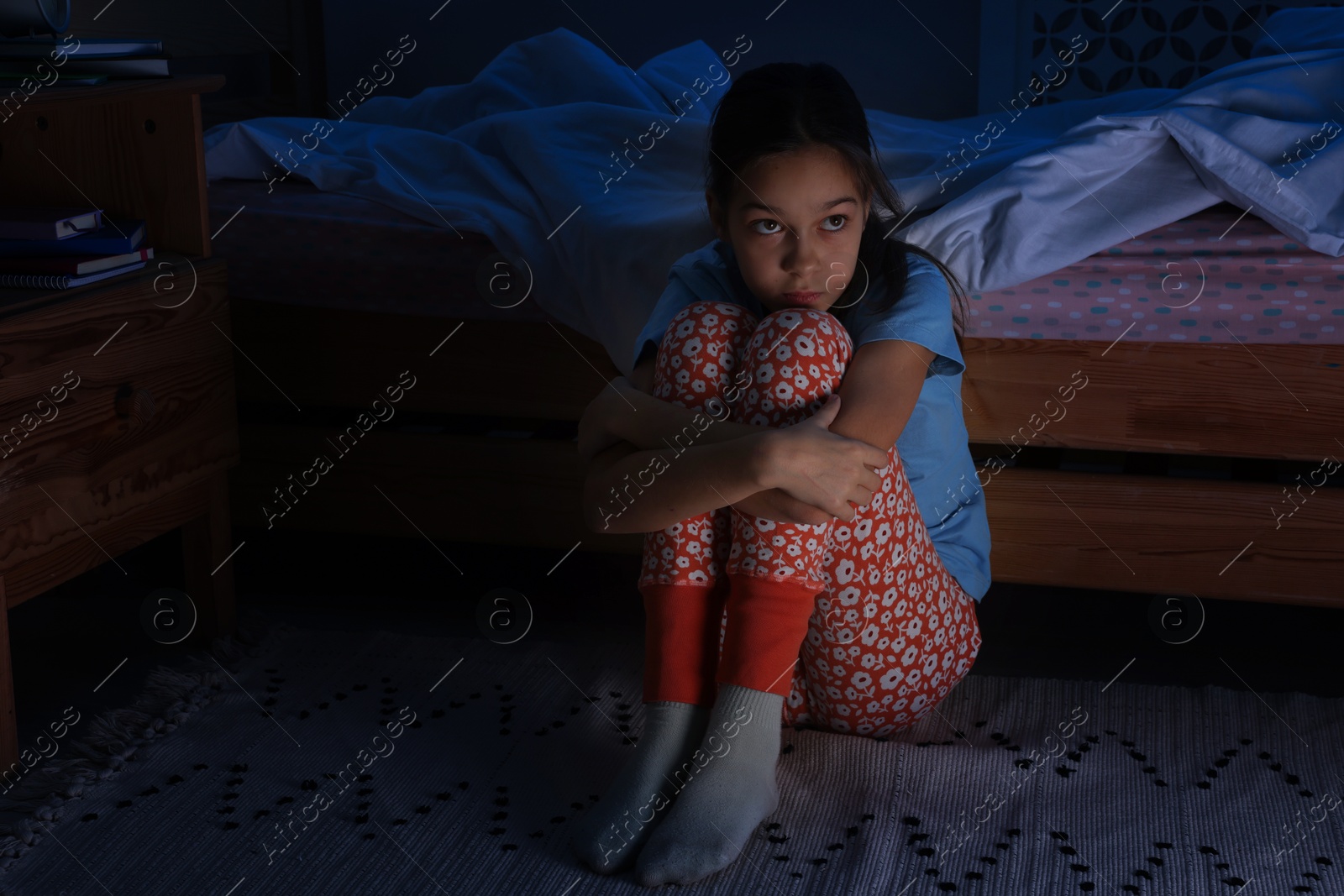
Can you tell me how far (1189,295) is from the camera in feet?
3.93

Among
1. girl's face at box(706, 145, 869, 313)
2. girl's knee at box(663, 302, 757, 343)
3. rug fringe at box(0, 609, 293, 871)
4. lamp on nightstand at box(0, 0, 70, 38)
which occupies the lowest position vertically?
rug fringe at box(0, 609, 293, 871)

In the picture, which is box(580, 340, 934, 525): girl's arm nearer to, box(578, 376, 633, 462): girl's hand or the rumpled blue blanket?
box(578, 376, 633, 462): girl's hand

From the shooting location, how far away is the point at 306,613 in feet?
4.87

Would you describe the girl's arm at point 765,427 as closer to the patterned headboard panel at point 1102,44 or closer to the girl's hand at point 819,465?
the girl's hand at point 819,465

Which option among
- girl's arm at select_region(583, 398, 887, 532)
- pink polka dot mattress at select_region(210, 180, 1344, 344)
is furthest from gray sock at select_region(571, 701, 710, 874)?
pink polka dot mattress at select_region(210, 180, 1344, 344)

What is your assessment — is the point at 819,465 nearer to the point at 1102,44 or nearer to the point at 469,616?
the point at 469,616

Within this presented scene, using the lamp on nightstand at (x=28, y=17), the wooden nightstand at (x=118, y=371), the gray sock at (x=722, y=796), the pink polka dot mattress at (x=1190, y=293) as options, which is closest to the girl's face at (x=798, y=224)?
the pink polka dot mattress at (x=1190, y=293)

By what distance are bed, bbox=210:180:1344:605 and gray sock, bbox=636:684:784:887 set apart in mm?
470

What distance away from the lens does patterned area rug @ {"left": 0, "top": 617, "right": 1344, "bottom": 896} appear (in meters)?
0.94

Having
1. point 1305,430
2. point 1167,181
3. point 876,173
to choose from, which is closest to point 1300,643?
point 1305,430

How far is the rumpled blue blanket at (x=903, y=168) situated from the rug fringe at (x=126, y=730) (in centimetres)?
47

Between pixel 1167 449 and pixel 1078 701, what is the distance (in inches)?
11.1

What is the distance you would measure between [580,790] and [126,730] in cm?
47

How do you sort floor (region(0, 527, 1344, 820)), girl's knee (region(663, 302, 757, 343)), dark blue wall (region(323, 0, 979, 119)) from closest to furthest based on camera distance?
1. girl's knee (region(663, 302, 757, 343))
2. floor (region(0, 527, 1344, 820))
3. dark blue wall (region(323, 0, 979, 119))
